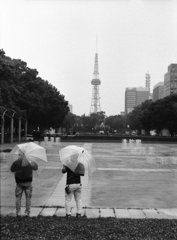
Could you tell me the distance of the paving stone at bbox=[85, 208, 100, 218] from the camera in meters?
6.64

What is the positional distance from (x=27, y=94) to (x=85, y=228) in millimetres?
34096

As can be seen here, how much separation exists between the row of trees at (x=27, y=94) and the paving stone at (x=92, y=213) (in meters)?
21.7

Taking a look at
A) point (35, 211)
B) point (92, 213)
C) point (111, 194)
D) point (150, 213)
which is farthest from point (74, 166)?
point (111, 194)

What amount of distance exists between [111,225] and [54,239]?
1372mm

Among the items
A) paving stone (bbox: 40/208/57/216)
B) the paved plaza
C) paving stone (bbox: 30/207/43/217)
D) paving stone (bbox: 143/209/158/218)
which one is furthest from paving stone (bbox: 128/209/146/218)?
paving stone (bbox: 30/207/43/217)

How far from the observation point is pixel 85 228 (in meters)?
5.35

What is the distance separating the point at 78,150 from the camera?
243 inches

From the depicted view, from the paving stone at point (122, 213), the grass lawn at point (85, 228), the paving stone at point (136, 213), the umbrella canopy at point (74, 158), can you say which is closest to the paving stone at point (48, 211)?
the grass lawn at point (85, 228)

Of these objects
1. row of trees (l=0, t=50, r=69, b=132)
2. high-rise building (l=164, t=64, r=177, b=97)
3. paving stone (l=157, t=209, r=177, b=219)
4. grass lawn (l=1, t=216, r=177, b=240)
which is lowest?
paving stone (l=157, t=209, r=177, b=219)

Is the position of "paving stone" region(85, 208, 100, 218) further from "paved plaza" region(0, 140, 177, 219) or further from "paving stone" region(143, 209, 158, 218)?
"paving stone" region(143, 209, 158, 218)

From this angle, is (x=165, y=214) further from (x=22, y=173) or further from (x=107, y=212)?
(x=22, y=173)

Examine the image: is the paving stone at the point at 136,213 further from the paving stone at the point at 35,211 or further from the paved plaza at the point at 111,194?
the paving stone at the point at 35,211

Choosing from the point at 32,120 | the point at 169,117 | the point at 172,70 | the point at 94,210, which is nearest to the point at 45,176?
the point at 94,210

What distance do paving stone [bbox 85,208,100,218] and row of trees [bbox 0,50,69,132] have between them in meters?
21.7
